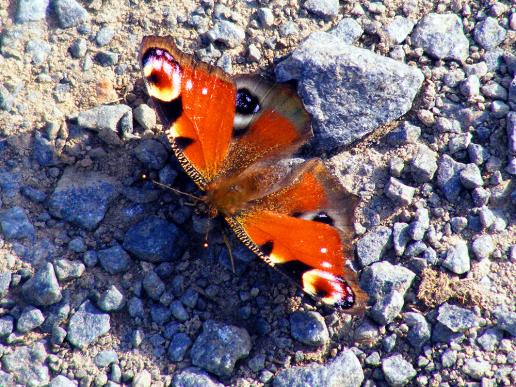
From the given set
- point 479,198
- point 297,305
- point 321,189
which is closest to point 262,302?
point 297,305

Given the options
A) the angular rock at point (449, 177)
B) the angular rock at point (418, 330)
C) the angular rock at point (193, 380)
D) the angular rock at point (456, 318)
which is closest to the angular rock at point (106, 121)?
the angular rock at point (193, 380)

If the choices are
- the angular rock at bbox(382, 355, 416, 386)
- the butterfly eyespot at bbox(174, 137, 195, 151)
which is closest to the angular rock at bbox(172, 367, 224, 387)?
the angular rock at bbox(382, 355, 416, 386)

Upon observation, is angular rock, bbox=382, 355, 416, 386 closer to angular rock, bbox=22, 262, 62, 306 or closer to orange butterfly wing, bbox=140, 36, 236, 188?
orange butterfly wing, bbox=140, 36, 236, 188

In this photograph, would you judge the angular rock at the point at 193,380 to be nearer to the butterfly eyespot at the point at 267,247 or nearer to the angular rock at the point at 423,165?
the butterfly eyespot at the point at 267,247

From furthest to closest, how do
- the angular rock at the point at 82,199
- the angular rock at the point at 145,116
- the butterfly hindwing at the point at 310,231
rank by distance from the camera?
the angular rock at the point at 145,116
the angular rock at the point at 82,199
the butterfly hindwing at the point at 310,231

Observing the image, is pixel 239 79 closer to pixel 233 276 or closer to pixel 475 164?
pixel 233 276

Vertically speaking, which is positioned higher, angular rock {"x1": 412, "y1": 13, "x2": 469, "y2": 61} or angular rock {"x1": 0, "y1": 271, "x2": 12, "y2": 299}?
angular rock {"x1": 412, "y1": 13, "x2": 469, "y2": 61}
